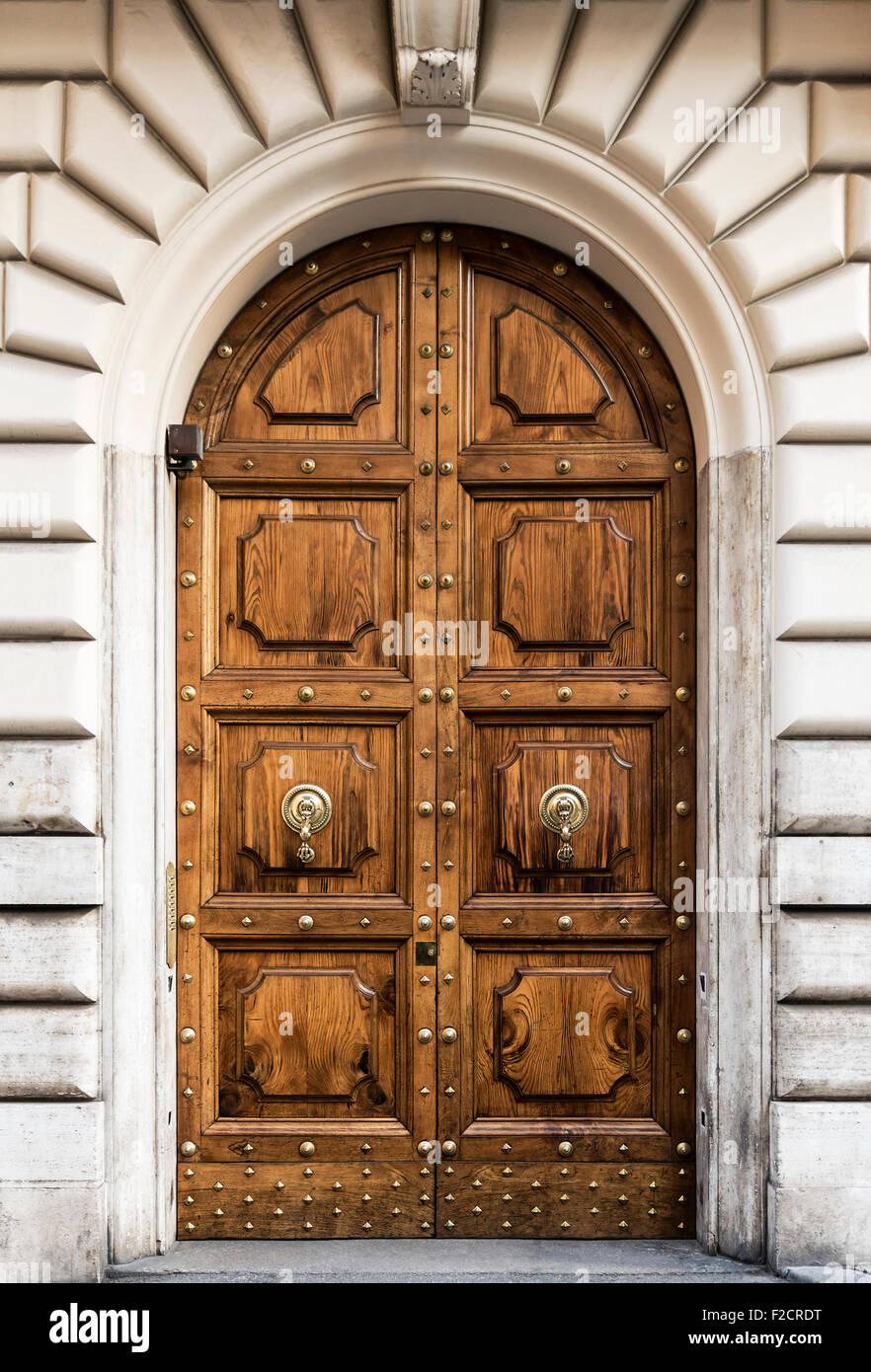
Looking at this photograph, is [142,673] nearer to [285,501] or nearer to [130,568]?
[130,568]

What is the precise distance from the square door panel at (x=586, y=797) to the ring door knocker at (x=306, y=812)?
588 mm

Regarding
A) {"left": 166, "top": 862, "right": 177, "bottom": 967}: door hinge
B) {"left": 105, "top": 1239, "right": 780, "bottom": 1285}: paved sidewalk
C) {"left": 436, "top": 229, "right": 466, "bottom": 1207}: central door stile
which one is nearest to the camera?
{"left": 105, "top": 1239, "right": 780, "bottom": 1285}: paved sidewalk

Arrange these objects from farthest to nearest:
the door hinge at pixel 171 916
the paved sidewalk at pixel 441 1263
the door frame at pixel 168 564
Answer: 1. the door hinge at pixel 171 916
2. the door frame at pixel 168 564
3. the paved sidewalk at pixel 441 1263

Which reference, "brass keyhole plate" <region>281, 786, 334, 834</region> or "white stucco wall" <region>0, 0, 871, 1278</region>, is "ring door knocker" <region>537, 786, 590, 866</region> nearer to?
"white stucco wall" <region>0, 0, 871, 1278</region>

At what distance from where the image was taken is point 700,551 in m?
3.93

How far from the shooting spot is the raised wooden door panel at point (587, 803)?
396 centimetres

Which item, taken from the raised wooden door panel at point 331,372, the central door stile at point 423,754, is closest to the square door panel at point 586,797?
the central door stile at point 423,754

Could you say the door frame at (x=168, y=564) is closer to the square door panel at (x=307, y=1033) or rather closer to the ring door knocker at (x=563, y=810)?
the square door panel at (x=307, y=1033)

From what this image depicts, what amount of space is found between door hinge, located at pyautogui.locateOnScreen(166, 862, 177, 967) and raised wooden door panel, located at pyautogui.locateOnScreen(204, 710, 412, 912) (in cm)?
15

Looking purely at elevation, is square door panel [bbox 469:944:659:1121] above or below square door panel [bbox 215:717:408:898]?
below

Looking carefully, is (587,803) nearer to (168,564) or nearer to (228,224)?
(168,564)

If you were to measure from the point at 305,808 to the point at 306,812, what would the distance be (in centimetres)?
2

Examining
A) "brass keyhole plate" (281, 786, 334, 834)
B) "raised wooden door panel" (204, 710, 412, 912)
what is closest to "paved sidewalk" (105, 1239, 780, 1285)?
"raised wooden door panel" (204, 710, 412, 912)

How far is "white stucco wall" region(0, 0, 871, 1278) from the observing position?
12.0ft
